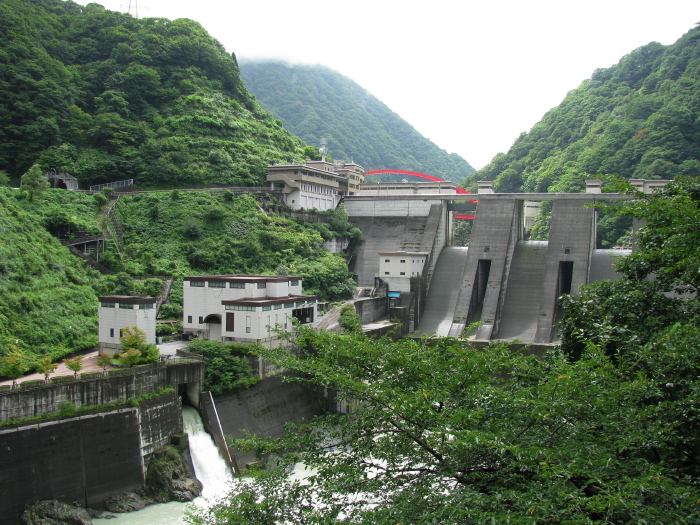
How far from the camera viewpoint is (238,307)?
26.1 metres

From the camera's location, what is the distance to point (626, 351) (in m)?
11.1

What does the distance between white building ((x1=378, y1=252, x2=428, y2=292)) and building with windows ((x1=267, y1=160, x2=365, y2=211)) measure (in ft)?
25.5

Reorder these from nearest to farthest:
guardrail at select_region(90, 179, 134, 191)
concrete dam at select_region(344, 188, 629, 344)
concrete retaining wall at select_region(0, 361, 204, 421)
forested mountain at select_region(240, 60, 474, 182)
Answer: concrete retaining wall at select_region(0, 361, 204, 421), concrete dam at select_region(344, 188, 629, 344), guardrail at select_region(90, 179, 134, 191), forested mountain at select_region(240, 60, 474, 182)

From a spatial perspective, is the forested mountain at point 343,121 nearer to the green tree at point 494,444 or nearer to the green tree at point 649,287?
the green tree at point 649,287

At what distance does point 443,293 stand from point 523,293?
501 centimetres

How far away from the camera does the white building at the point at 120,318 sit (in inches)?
908

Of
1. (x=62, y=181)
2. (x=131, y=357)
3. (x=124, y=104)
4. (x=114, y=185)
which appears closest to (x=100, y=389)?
(x=131, y=357)

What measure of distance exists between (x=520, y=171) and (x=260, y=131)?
130 feet

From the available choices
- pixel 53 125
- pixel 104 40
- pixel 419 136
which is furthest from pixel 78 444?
pixel 419 136

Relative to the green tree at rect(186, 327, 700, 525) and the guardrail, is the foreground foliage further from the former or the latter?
the guardrail

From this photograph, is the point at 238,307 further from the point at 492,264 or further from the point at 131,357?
the point at 492,264

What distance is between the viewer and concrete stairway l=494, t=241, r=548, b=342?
3772 cm

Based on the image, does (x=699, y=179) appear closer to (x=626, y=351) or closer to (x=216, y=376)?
(x=626, y=351)

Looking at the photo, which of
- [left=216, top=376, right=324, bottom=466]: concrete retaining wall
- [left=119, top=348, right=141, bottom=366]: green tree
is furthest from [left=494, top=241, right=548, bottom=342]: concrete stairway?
[left=119, top=348, right=141, bottom=366]: green tree
